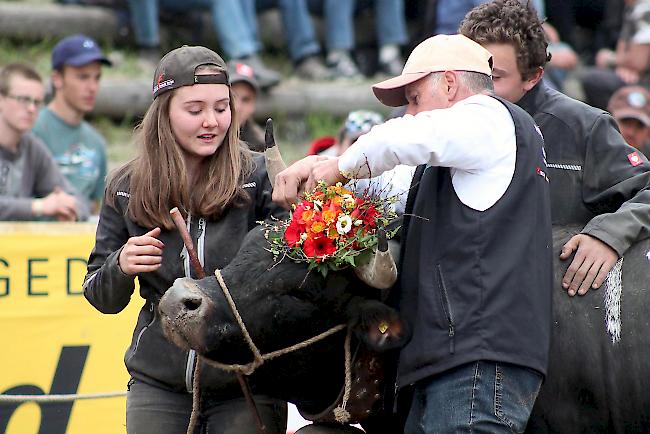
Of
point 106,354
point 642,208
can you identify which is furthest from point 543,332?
point 106,354

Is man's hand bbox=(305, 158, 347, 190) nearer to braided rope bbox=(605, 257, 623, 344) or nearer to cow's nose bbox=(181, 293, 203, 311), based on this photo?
cow's nose bbox=(181, 293, 203, 311)

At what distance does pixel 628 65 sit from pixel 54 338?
5.95 metres

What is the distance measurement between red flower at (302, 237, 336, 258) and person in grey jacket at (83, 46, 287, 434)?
57 centimetres

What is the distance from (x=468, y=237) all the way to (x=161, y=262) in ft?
3.59

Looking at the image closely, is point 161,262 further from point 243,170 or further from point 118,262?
point 243,170

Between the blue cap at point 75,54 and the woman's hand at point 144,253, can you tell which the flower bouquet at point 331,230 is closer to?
the woman's hand at point 144,253

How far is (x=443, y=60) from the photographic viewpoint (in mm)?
3355

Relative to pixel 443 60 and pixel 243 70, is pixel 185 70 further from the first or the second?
pixel 243 70

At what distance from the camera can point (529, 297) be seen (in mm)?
3205

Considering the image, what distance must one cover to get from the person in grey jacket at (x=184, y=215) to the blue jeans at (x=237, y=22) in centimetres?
557

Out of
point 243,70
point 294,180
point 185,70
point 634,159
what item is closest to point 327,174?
point 294,180

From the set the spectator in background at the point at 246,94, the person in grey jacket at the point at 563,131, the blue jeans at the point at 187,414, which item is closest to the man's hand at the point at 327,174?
the blue jeans at the point at 187,414

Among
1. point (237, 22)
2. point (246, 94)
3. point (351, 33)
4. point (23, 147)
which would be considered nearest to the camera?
point (23, 147)

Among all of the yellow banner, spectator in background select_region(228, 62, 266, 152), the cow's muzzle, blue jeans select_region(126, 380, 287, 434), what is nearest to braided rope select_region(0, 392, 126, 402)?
the yellow banner
